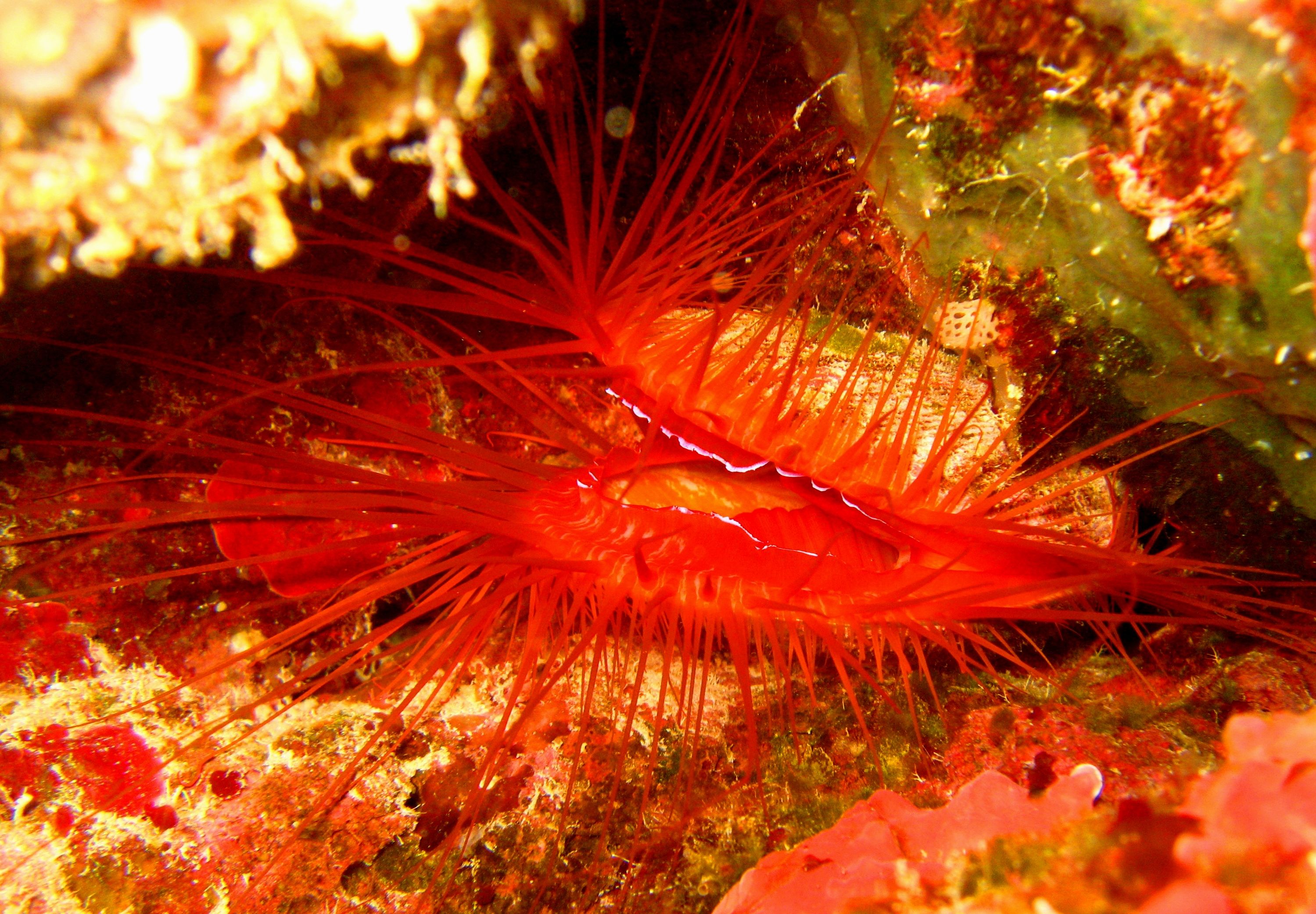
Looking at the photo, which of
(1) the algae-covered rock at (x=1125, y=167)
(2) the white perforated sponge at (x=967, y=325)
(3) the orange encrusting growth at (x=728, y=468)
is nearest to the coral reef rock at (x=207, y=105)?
(3) the orange encrusting growth at (x=728, y=468)

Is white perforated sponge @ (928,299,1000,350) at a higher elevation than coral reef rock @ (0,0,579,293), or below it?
below

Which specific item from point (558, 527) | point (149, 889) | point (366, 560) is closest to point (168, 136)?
point (558, 527)

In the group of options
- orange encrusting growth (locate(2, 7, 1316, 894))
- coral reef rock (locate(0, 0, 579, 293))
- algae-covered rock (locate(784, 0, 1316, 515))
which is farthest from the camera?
orange encrusting growth (locate(2, 7, 1316, 894))

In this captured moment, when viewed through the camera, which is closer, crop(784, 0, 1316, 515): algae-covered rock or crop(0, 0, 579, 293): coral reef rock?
crop(0, 0, 579, 293): coral reef rock

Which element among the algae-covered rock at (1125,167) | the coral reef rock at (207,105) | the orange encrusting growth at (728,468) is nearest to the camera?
the coral reef rock at (207,105)

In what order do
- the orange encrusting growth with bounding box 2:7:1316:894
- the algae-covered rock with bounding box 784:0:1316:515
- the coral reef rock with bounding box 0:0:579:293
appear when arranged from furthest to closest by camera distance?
1. the orange encrusting growth with bounding box 2:7:1316:894
2. the algae-covered rock with bounding box 784:0:1316:515
3. the coral reef rock with bounding box 0:0:579:293

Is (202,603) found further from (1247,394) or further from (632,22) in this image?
(1247,394)

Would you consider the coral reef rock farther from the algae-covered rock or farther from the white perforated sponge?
the white perforated sponge

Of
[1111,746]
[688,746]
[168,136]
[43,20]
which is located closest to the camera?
[43,20]

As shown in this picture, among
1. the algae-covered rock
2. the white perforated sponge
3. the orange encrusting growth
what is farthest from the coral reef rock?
the white perforated sponge

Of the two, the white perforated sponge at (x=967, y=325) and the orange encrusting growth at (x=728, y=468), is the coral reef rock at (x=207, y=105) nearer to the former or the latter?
the orange encrusting growth at (x=728, y=468)

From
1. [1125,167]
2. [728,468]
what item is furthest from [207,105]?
[728,468]
